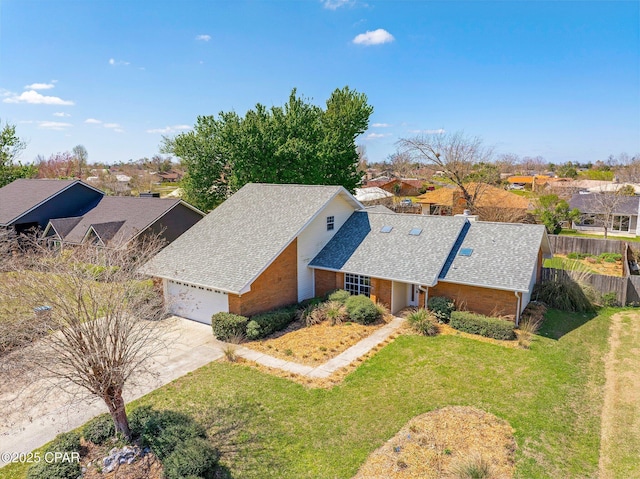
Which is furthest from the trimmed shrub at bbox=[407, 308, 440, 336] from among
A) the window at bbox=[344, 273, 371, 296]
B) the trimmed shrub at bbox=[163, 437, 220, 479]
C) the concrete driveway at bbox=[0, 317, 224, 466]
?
the trimmed shrub at bbox=[163, 437, 220, 479]

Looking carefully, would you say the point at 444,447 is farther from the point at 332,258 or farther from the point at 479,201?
the point at 479,201

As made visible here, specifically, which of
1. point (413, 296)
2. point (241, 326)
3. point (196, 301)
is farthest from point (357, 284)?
point (196, 301)

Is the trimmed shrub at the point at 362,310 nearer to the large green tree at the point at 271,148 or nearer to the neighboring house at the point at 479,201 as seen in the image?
the large green tree at the point at 271,148

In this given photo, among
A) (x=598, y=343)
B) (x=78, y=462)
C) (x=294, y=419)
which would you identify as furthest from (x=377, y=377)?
(x=598, y=343)

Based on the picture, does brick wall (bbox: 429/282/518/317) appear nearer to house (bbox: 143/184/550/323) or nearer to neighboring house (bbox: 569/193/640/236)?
house (bbox: 143/184/550/323)

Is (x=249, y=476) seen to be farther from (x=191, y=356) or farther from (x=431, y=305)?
(x=431, y=305)

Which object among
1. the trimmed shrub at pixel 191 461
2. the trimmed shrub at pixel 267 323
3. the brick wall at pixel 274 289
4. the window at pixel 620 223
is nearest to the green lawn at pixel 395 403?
the trimmed shrub at pixel 191 461

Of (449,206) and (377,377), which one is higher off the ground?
(449,206)
